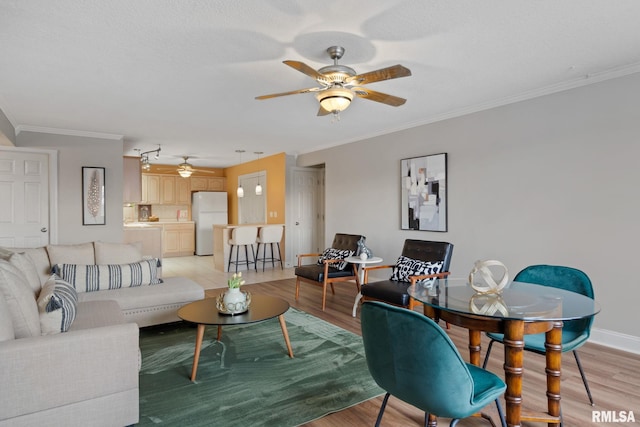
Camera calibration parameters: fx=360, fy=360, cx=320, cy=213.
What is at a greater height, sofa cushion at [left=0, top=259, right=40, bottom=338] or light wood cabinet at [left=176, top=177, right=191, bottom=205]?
light wood cabinet at [left=176, top=177, right=191, bottom=205]

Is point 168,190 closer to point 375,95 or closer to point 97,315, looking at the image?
point 97,315

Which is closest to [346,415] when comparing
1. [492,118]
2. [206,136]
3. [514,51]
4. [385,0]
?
[385,0]

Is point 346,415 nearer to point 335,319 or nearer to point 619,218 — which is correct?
point 335,319

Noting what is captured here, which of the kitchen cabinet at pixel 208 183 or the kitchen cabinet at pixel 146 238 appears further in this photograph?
Result: the kitchen cabinet at pixel 208 183

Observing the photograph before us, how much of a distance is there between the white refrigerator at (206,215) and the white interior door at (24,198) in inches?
168

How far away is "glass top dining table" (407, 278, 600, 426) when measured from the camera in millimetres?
1673

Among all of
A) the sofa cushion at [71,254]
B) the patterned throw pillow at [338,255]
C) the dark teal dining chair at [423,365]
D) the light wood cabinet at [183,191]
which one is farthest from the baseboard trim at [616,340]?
the light wood cabinet at [183,191]

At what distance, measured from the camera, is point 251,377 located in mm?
2604

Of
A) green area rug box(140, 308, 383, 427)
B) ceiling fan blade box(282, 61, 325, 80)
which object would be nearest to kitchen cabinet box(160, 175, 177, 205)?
green area rug box(140, 308, 383, 427)

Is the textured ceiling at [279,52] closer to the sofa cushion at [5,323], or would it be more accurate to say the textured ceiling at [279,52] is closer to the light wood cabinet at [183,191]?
the sofa cushion at [5,323]

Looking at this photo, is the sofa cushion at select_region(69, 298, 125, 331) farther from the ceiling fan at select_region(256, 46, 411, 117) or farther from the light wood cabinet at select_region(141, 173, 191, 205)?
the light wood cabinet at select_region(141, 173, 191, 205)

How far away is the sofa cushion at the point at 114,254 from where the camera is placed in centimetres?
381

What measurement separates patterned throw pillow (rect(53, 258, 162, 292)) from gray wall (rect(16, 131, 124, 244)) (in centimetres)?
244

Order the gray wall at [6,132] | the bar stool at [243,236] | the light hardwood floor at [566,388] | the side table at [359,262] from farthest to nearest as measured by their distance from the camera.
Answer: the bar stool at [243,236], the gray wall at [6,132], the side table at [359,262], the light hardwood floor at [566,388]
